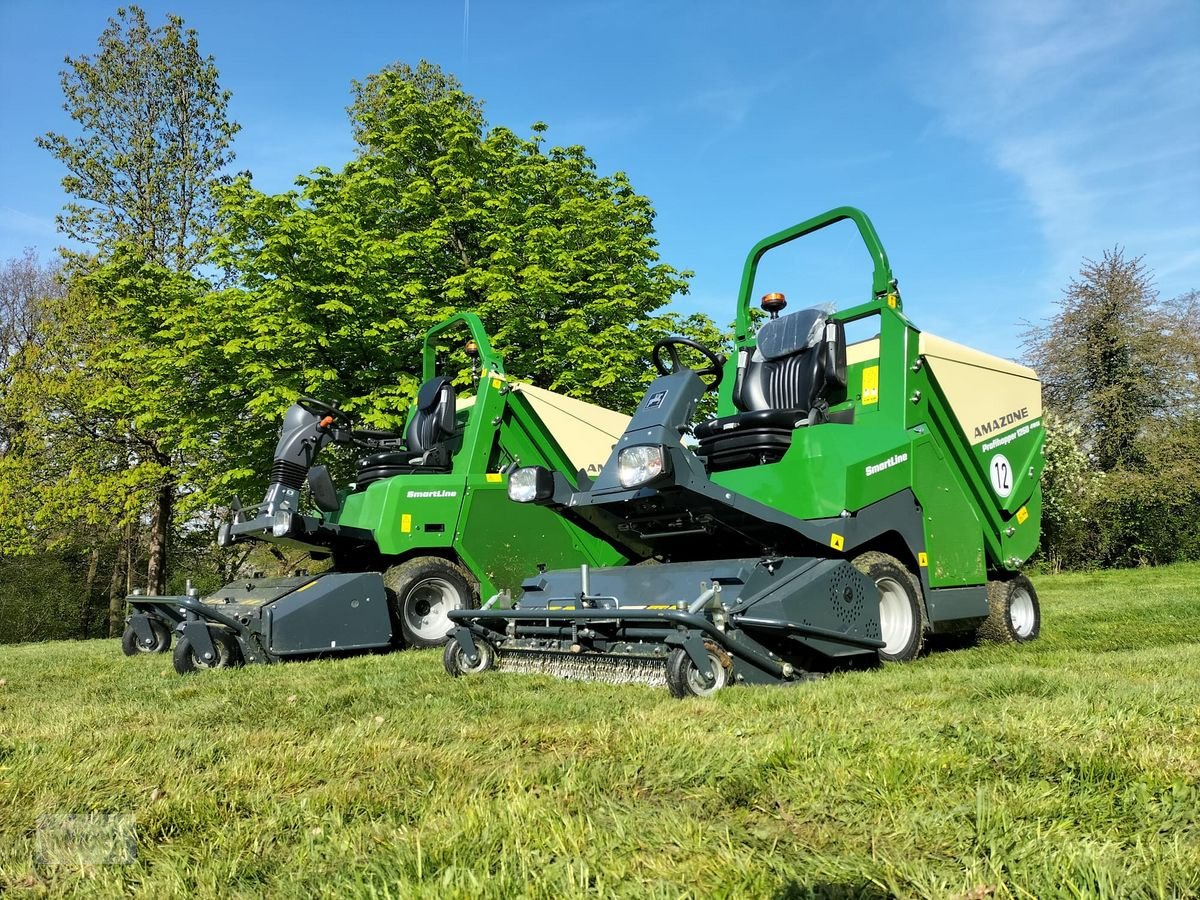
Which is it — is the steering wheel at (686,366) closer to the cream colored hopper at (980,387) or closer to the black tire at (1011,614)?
the cream colored hopper at (980,387)

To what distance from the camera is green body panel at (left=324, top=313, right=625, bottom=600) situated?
8.34 metres

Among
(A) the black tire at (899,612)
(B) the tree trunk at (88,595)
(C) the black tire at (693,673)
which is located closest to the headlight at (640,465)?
(C) the black tire at (693,673)

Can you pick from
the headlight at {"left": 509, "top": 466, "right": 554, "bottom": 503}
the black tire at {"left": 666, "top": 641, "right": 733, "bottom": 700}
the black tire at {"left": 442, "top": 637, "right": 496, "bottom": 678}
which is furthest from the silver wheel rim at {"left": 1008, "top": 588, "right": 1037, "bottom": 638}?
the black tire at {"left": 442, "top": 637, "right": 496, "bottom": 678}

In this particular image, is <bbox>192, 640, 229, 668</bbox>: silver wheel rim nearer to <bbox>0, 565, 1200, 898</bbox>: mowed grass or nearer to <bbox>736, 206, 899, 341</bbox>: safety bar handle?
<bbox>0, 565, 1200, 898</bbox>: mowed grass

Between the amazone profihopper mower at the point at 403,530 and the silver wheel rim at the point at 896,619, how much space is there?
302 cm

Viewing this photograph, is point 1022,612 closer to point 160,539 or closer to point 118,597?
point 160,539

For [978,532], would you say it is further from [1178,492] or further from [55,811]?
[1178,492]

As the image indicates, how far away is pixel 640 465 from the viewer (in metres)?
5.15

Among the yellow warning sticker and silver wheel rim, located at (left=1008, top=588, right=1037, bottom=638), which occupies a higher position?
the yellow warning sticker

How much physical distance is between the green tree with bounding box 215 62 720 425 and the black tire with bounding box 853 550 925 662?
8.73 metres

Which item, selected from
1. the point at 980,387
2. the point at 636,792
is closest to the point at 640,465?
the point at 636,792

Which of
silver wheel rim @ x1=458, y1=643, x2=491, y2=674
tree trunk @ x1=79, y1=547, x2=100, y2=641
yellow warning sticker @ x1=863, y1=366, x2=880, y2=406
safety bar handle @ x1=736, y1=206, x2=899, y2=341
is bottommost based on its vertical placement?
tree trunk @ x1=79, y1=547, x2=100, y2=641

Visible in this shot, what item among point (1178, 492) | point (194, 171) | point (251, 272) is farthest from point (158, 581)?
point (1178, 492)

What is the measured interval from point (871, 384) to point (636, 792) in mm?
4575
